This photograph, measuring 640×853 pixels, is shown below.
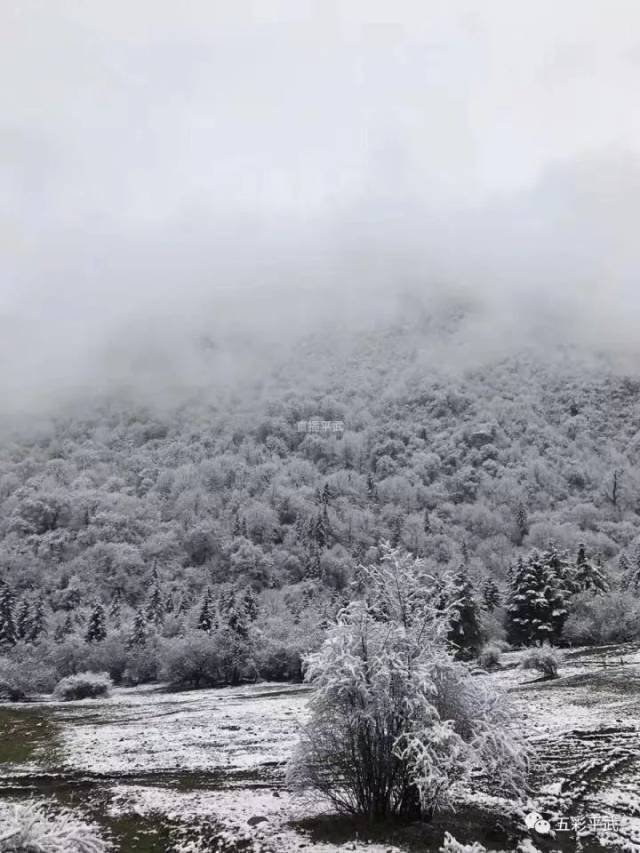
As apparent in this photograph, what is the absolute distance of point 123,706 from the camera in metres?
51.2

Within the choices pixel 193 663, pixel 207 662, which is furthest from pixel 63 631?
pixel 207 662

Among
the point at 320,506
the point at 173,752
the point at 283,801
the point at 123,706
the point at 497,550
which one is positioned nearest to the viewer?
the point at 283,801

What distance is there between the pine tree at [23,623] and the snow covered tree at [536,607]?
64.7m

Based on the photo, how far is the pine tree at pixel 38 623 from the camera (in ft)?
268

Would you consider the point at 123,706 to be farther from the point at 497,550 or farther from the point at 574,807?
the point at 497,550

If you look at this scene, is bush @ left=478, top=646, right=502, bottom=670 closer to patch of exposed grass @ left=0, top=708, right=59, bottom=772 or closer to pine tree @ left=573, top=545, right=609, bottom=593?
pine tree @ left=573, top=545, right=609, bottom=593

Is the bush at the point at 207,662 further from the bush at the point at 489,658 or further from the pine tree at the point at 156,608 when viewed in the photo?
the bush at the point at 489,658

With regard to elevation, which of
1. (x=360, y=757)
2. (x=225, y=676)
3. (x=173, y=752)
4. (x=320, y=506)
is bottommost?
(x=225, y=676)

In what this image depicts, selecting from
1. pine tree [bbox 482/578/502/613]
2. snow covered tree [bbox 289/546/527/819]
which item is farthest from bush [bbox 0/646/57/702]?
snow covered tree [bbox 289/546/527/819]

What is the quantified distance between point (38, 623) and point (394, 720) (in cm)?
8185

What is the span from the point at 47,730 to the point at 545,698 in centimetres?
3285

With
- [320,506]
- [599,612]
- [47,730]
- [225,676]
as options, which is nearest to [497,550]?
[320,506]

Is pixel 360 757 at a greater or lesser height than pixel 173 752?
greater

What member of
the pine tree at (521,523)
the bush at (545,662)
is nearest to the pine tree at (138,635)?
the bush at (545,662)
